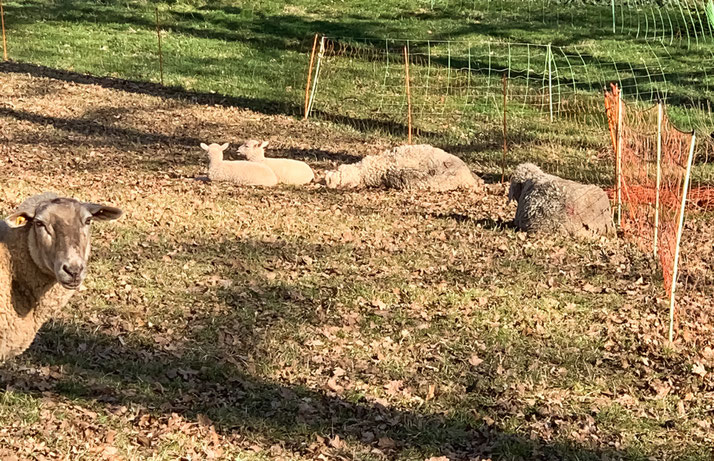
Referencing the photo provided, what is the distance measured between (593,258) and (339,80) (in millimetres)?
14469

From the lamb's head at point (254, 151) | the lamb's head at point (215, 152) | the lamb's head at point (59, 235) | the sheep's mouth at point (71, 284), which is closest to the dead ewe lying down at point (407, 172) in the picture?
the lamb's head at point (254, 151)

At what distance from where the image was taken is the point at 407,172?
15.1 meters

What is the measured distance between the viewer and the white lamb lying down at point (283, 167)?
14.9 m

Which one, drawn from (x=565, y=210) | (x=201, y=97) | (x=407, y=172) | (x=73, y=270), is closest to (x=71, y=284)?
(x=73, y=270)

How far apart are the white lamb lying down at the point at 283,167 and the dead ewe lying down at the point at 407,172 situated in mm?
376

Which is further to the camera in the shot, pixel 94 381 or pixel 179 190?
pixel 179 190

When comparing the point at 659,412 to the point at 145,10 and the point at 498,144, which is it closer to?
the point at 498,144

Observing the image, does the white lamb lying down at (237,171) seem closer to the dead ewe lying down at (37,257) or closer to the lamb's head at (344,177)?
the lamb's head at (344,177)

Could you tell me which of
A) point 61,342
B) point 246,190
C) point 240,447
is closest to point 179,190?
point 246,190

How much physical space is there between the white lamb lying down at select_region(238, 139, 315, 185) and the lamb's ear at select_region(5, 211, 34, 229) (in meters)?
8.45

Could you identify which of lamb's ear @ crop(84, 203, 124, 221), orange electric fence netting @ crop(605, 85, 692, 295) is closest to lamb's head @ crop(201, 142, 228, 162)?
orange electric fence netting @ crop(605, 85, 692, 295)

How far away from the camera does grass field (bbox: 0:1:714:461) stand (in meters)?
6.98

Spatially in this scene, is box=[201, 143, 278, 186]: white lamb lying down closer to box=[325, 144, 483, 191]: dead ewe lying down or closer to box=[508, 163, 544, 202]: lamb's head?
box=[325, 144, 483, 191]: dead ewe lying down

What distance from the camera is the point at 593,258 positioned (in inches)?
452
